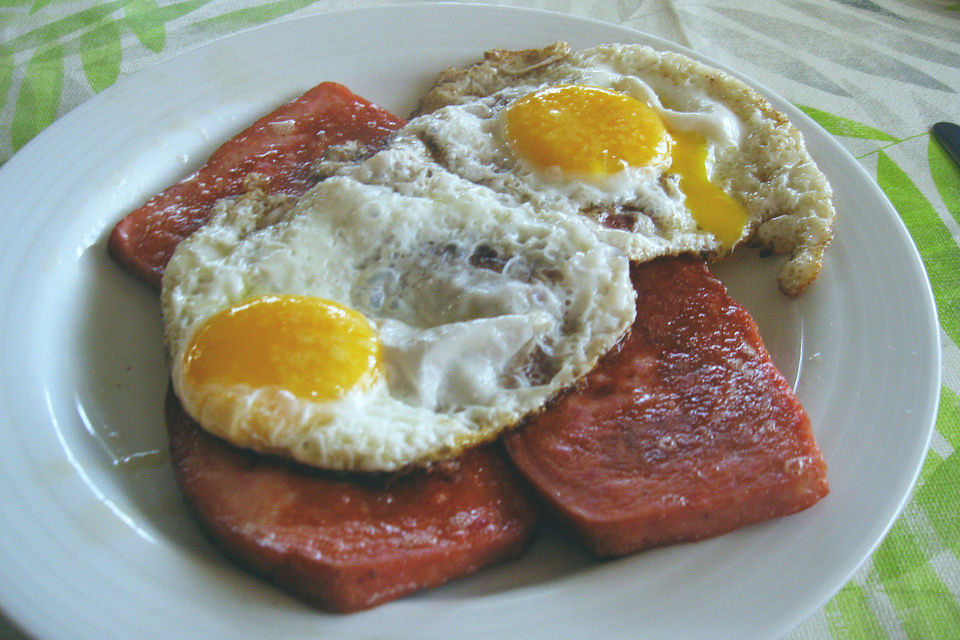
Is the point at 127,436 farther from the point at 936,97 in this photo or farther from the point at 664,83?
the point at 936,97

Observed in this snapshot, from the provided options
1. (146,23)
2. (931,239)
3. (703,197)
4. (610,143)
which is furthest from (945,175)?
(146,23)

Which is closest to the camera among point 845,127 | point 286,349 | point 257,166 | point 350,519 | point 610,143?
point 350,519

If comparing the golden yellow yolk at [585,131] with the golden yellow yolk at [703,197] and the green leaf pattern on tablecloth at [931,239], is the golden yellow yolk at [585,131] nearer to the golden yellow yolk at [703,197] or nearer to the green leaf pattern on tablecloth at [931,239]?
the golden yellow yolk at [703,197]

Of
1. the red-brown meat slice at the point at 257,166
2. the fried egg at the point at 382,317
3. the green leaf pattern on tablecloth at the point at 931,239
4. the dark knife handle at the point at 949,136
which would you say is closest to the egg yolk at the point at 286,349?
the fried egg at the point at 382,317

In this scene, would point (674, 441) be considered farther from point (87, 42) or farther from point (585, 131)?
point (87, 42)

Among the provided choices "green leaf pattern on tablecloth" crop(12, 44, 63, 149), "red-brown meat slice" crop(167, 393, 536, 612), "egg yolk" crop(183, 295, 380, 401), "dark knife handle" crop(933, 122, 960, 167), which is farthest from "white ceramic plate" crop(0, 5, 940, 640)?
"dark knife handle" crop(933, 122, 960, 167)

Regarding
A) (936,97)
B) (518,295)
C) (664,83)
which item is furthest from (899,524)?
(936,97)
